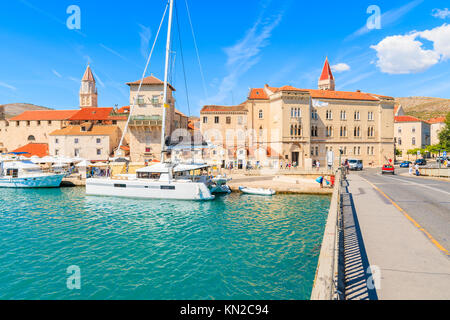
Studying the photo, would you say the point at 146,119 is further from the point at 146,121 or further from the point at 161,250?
the point at 161,250

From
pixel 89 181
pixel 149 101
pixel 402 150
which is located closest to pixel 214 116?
pixel 149 101

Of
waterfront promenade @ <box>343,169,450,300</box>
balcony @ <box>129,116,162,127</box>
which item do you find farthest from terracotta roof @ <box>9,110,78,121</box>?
waterfront promenade @ <box>343,169,450,300</box>

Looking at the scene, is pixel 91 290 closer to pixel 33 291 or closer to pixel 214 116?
pixel 33 291

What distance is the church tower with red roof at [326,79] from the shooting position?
7719 cm

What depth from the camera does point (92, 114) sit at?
5806 cm

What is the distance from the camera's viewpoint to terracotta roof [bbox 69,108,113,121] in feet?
186

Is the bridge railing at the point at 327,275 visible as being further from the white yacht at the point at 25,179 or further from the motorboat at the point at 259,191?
the white yacht at the point at 25,179

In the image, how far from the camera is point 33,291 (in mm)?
9055

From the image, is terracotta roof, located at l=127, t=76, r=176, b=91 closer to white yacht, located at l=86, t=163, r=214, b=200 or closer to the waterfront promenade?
white yacht, located at l=86, t=163, r=214, b=200

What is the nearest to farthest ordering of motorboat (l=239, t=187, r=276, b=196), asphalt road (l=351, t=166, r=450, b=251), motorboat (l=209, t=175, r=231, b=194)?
asphalt road (l=351, t=166, r=450, b=251) → motorboat (l=239, t=187, r=276, b=196) → motorboat (l=209, t=175, r=231, b=194)

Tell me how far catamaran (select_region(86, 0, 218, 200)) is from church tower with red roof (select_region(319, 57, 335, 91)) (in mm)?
64579

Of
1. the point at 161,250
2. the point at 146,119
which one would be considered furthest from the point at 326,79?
the point at 161,250

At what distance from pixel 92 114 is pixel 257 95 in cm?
3844
